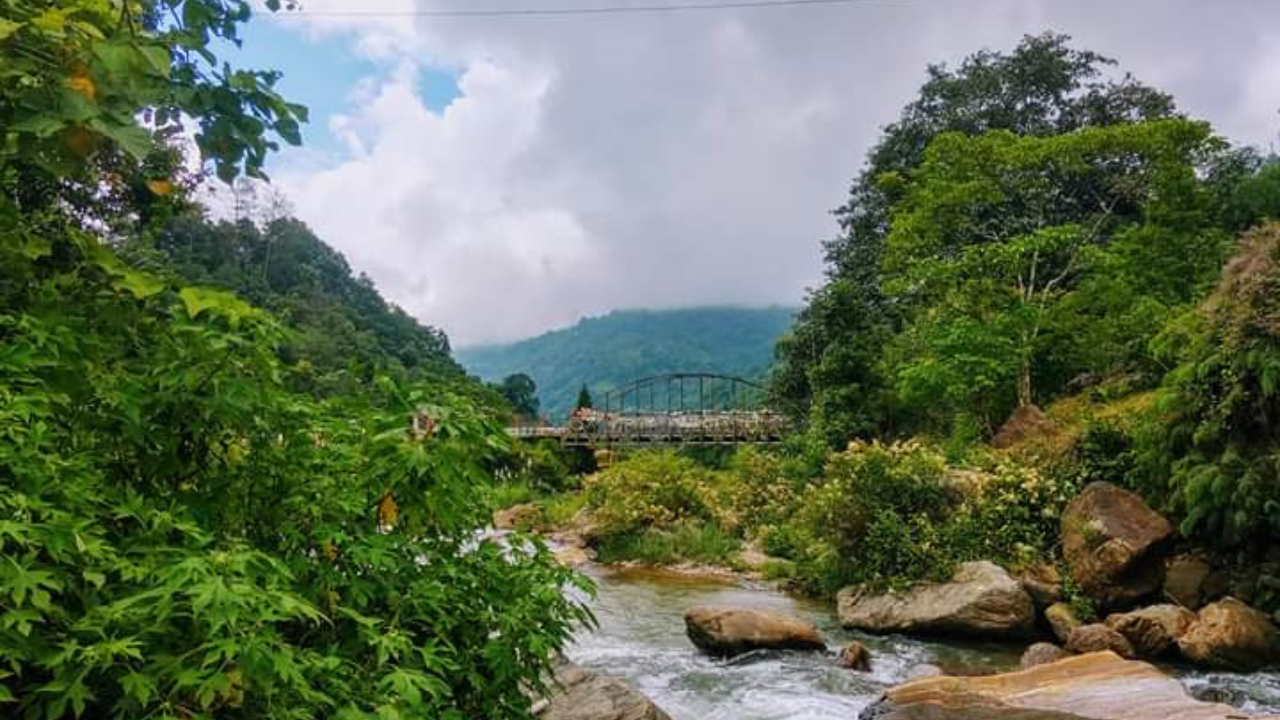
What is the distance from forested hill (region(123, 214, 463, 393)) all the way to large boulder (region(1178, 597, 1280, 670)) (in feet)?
97.8

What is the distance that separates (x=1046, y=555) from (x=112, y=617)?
10401 millimetres

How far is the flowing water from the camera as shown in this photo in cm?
651

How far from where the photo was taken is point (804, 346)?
2042 centimetres

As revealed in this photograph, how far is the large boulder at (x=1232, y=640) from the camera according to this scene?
719 centimetres

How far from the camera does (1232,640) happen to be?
23.6 ft

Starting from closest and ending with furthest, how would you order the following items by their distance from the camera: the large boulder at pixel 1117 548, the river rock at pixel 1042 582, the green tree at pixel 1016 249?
the large boulder at pixel 1117 548
the river rock at pixel 1042 582
the green tree at pixel 1016 249

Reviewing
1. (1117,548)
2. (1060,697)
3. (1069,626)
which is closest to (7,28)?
(1060,697)

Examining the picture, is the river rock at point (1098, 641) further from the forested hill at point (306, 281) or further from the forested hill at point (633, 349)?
the forested hill at point (633, 349)

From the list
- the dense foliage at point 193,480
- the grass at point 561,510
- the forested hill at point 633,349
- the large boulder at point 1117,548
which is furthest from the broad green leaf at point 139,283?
the forested hill at point 633,349

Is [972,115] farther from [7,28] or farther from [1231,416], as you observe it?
[7,28]

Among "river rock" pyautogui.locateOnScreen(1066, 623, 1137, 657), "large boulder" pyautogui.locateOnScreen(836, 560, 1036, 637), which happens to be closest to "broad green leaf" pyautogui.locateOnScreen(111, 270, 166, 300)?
"river rock" pyautogui.locateOnScreen(1066, 623, 1137, 657)

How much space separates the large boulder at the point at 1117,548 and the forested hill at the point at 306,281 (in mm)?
28130

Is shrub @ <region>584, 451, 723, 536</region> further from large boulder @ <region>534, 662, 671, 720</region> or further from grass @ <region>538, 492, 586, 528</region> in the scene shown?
large boulder @ <region>534, 662, 671, 720</region>

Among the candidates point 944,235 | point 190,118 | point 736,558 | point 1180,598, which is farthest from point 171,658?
point 944,235
